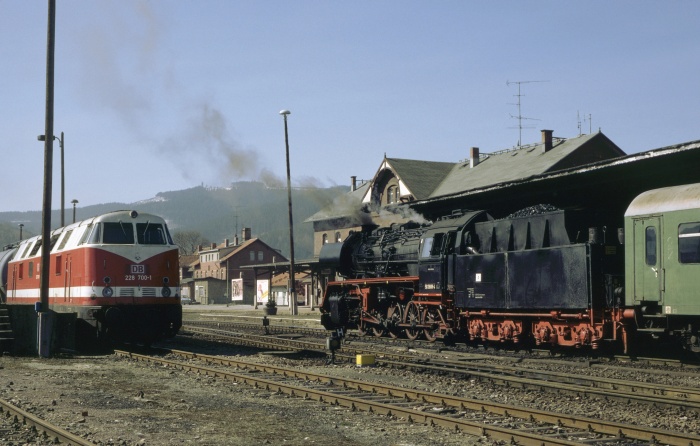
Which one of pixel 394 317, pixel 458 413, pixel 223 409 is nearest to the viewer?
pixel 458 413

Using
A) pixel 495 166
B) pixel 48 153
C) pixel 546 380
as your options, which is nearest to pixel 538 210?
pixel 546 380

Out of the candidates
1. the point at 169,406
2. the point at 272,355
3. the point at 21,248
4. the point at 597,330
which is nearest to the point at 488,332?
the point at 597,330

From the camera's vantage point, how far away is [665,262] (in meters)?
15.4

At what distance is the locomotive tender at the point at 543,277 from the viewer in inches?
606

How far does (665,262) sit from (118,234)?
13.3m

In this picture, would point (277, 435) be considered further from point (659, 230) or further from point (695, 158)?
point (695, 158)

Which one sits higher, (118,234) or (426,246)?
(118,234)

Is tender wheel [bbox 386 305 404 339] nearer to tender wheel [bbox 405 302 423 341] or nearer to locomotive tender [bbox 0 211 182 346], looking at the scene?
tender wheel [bbox 405 302 423 341]

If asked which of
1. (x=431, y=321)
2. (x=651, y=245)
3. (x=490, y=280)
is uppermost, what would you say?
(x=651, y=245)

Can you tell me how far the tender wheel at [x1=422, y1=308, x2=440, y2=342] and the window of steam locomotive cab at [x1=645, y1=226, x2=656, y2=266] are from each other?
7.63m

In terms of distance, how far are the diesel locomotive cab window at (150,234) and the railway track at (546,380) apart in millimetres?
4663

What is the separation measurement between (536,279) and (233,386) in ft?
27.5

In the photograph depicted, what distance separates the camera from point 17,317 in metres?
19.9

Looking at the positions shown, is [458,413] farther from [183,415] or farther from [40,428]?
[40,428]
